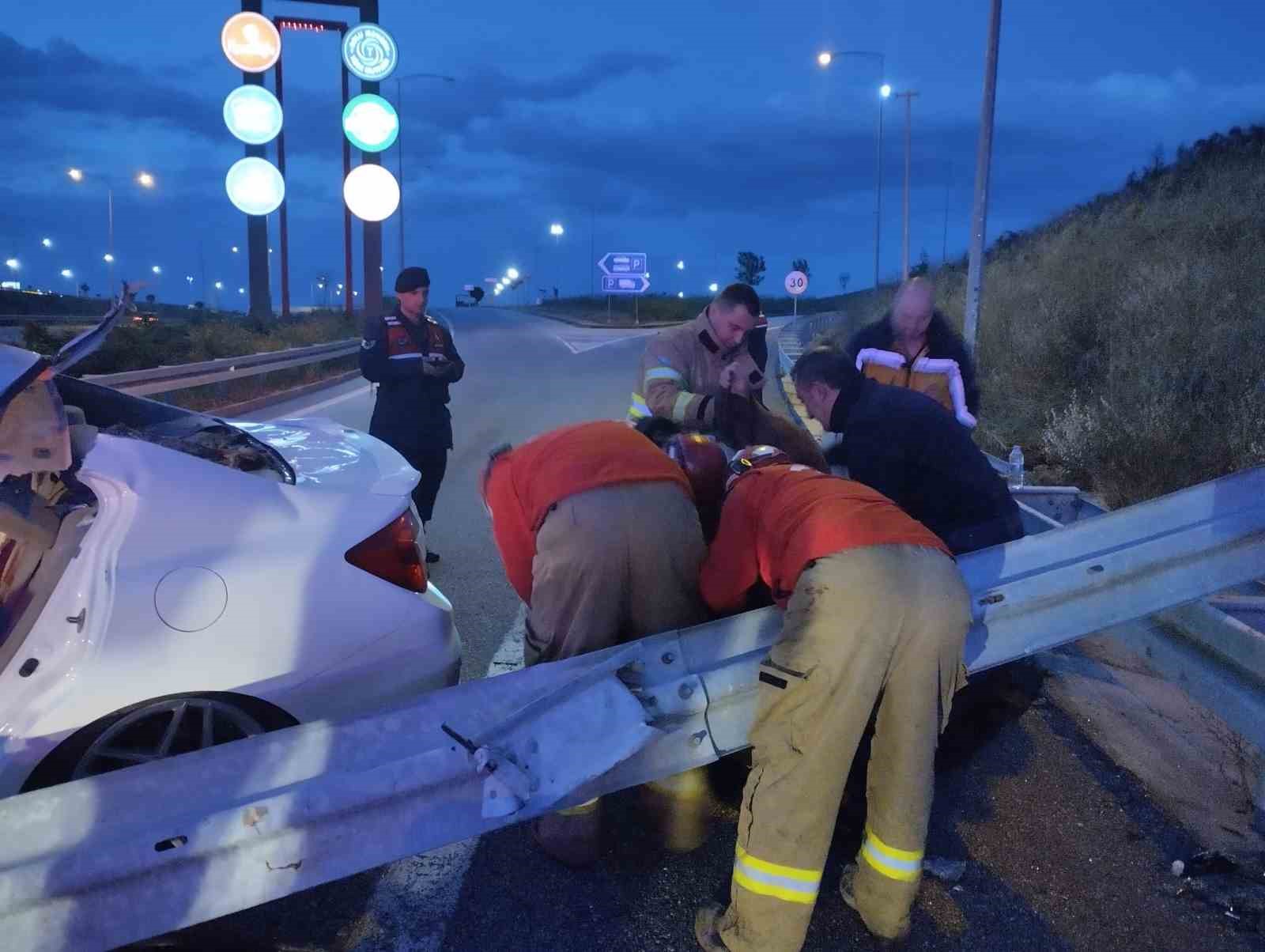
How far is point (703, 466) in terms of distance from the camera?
3355 mm

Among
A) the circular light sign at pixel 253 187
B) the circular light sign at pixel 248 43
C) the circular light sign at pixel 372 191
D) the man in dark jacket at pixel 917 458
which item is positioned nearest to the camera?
the man in dark jacket at pixel 917 458

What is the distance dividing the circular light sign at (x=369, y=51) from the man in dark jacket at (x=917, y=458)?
15553 mm

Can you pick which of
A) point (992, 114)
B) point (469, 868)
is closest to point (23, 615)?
point (469, 868)

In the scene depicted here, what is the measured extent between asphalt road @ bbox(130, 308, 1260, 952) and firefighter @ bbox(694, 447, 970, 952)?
1.05 ft

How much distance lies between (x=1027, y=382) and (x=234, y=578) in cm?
1152

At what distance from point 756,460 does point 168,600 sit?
173 cm

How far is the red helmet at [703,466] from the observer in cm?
335

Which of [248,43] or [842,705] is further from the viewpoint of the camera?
[248,43]

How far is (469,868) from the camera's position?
10.3ft

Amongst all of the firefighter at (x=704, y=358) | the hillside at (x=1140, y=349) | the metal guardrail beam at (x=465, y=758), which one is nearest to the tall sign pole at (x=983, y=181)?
the hillside at (x=1140, y=349)

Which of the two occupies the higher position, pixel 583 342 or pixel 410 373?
pixel 410 373

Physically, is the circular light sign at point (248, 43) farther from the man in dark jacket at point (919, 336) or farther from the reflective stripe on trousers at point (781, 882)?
the reflective stripe on trousers at point (781, 882)

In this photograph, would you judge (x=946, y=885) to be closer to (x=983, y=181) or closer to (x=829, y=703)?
(x=829, y=703)

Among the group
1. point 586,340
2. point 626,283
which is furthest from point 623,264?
point 586,340
